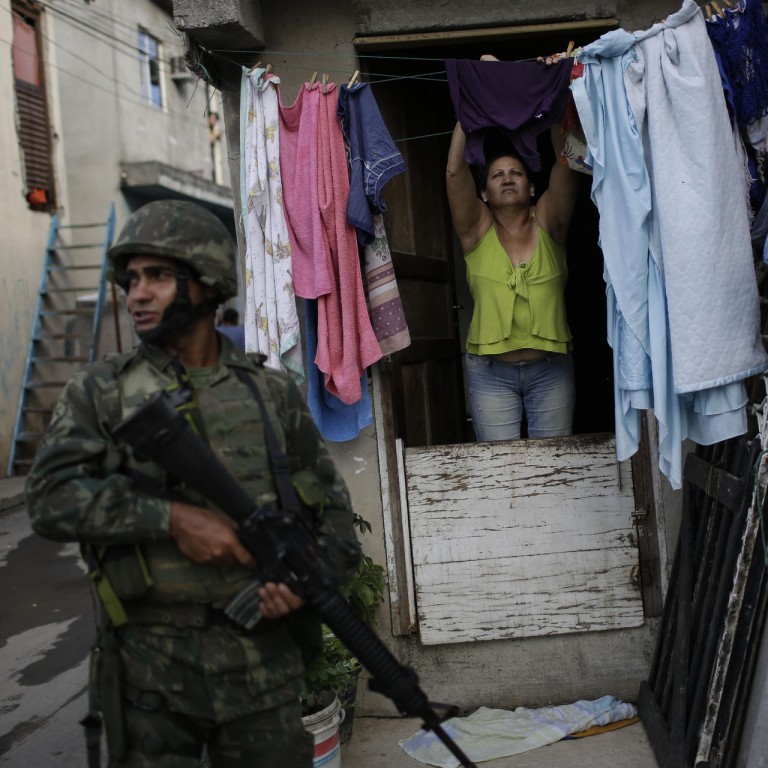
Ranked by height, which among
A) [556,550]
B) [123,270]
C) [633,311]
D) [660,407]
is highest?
[123,270]

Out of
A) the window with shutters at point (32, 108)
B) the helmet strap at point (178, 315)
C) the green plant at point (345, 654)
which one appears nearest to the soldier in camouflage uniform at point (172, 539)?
the helmet strap at point (178, 315)

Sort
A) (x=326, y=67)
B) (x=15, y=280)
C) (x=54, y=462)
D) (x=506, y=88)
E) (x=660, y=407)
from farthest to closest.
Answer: (x=15, y=280), (x=326, y=67), (x=506, y=88), (x=660, y=407), (x=54, y=462)

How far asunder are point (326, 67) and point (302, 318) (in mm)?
1112

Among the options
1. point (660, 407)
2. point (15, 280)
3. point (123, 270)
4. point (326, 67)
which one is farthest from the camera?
point (15, 280)

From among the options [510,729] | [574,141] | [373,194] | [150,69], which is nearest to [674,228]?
[574,141]

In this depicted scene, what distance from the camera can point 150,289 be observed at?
227cm

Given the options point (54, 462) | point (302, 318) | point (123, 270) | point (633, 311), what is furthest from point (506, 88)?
point (54, 462)

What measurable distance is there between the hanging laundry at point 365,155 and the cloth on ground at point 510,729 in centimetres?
217

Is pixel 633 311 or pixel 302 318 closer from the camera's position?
pixel 633 311

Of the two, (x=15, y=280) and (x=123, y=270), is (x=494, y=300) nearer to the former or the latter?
(x=123, y=270)

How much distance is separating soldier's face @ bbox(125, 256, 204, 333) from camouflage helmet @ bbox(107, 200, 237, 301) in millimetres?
30

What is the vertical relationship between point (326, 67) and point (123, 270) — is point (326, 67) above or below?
above

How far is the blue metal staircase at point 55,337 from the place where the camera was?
36.4ft

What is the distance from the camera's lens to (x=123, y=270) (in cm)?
236
